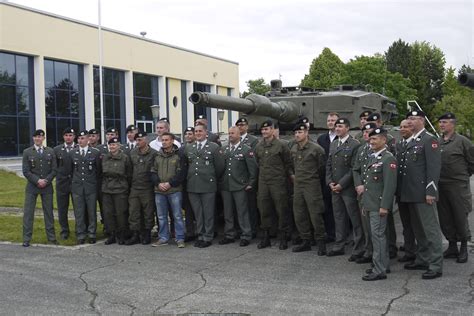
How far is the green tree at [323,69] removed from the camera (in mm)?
55809

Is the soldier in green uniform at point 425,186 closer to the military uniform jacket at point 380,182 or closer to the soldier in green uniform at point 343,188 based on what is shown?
the military uniform jacket at point 380,182

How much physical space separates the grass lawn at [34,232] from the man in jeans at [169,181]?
152cm

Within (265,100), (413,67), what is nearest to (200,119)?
(265,100)

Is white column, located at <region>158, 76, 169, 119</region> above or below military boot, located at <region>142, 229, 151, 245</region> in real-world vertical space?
above

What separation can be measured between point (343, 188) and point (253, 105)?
2650mm

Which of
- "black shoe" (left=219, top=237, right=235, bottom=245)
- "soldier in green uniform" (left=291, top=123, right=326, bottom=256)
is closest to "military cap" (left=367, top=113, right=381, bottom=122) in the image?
"soldier in green uniform" (left=291, top=123, right=326, bottom=256)

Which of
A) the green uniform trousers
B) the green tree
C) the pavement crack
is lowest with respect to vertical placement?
the pavement crack

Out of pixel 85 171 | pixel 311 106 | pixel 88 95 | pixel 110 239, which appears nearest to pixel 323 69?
pixel 88 95

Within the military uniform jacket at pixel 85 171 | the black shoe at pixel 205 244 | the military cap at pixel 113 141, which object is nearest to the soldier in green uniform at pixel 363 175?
the black shoe at pixel 205 244

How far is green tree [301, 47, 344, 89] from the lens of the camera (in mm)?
55809

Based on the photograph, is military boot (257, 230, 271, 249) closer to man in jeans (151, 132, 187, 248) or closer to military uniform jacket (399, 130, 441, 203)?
man in jeans (151, 132, 187, 248)

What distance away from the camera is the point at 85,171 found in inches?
368

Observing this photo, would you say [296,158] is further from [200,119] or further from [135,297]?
[135,297]

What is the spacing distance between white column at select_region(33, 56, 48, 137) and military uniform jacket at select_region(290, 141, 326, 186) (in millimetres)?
24222
